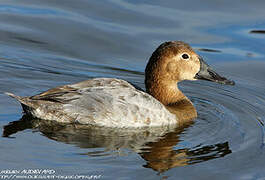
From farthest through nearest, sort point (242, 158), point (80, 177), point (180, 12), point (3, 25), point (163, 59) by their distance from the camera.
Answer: point (180, 12) < point (3, 25) < point (163, 59) < point (242, 158) < point (80, 177)

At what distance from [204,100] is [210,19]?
3.55 metres

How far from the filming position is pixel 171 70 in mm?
8773

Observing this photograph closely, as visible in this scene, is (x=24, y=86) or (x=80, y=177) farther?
(x=24, y=86)

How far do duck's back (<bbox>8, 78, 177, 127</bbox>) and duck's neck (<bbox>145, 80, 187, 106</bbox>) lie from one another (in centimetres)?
58

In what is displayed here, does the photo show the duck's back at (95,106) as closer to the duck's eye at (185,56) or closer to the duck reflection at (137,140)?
the duck reflection at (137,140)

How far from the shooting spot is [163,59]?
8.63 m

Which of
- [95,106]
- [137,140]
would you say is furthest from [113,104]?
[137,140]

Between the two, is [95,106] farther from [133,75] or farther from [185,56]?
[133,75]

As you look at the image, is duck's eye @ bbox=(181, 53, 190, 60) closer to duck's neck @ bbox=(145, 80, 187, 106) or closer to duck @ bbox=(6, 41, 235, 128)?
duck @ bbox=(6, 41, 235, 128)

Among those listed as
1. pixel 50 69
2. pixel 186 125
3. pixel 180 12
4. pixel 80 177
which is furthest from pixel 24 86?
pixel 180 12

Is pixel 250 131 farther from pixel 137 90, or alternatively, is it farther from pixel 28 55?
pixel 28 55

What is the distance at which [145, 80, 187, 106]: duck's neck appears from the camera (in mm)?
8750

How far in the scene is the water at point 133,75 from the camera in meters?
6.81

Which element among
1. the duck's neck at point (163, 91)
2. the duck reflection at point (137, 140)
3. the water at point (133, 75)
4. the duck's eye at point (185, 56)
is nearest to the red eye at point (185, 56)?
the duck's eye at point (185, 56)
